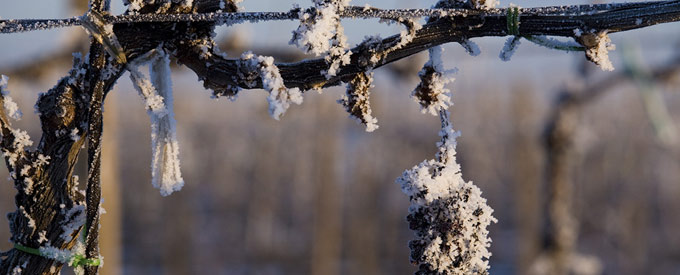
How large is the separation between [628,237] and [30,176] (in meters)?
26.9

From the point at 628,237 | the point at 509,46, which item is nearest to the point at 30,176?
the point at 509,46

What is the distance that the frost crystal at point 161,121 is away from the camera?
34.9 inches

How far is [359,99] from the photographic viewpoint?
0.85 meters

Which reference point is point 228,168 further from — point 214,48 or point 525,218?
point 214,48

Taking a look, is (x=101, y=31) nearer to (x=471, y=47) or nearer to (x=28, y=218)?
(x=28, y=218)

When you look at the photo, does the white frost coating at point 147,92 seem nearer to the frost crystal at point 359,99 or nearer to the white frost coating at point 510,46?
the frost crystal at point 359,99

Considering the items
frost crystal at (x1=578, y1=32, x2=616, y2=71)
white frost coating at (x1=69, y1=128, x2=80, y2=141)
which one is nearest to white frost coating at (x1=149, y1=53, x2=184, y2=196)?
white frost coating at (x1=69, y1=128, x2=80, y2=141)

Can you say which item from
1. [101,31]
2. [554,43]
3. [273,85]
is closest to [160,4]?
[101,31]

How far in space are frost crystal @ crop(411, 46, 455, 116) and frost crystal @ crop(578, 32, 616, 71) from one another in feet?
0.59

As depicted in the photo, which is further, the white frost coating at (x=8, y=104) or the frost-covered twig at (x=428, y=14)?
the white frost coating at (x=8, y=104)

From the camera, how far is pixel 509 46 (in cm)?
84

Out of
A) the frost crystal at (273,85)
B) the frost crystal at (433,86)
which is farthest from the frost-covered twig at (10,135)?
the frost crystal at (433,86)

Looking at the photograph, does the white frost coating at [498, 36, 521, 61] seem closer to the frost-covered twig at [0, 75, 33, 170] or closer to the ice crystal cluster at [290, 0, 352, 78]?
the ice crystal cluster at [290, 0, 352, 78]

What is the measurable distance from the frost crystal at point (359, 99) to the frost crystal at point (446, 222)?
0.10 metres
